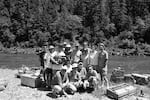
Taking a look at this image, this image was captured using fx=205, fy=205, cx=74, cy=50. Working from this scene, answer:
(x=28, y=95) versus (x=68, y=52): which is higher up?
(x=68, y=52)

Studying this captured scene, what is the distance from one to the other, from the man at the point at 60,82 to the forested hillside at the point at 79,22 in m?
35.4

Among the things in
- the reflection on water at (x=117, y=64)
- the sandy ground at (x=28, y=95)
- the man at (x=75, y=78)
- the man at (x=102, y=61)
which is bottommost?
the reflection on water at (x=117, y=64)

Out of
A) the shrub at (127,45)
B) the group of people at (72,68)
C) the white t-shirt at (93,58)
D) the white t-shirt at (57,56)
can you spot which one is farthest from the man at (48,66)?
the shrub at (127,45)

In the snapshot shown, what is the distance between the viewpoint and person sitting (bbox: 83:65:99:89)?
7.20 m

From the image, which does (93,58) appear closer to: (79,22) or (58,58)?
(58,58)

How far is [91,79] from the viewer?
7.23 metres

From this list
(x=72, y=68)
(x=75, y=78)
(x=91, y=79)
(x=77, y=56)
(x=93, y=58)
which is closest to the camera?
(x=72, y=68)

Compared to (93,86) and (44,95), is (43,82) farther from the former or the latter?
(93,86)

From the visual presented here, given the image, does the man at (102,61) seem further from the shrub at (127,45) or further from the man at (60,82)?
the shrub at (127,45)

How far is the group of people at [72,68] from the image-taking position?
693 cm

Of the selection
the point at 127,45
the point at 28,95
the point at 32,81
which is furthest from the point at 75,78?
the point at 127,45

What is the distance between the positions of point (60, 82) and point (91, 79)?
113 centimetres

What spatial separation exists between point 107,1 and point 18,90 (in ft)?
166

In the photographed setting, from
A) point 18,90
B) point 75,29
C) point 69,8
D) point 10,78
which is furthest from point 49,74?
point 69,8
